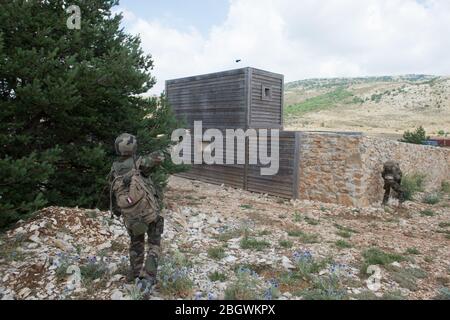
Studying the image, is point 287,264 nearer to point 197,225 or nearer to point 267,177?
point 197,225

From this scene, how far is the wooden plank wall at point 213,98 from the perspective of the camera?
14.3 metres

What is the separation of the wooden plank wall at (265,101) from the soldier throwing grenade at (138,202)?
10081 millimetres

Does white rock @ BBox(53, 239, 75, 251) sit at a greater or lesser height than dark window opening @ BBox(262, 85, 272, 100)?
lesser

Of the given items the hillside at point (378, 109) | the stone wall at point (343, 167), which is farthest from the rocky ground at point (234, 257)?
the hillside at point (378, 109)

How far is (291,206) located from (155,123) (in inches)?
204

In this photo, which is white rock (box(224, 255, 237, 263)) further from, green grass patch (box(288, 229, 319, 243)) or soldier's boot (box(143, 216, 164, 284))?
green grass patch (box(288, 229, 319, 243))

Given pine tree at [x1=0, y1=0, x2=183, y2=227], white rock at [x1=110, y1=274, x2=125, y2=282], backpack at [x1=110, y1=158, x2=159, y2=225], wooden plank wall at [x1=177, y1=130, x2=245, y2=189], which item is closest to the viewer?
backpack at [x1=110, y1=158, x2=159, y2=225]

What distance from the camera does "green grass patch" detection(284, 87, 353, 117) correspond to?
65006 millimetres

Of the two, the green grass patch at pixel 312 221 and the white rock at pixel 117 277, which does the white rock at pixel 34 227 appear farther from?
the green grass patch at pixel 312 221

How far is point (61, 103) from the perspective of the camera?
6.41 m

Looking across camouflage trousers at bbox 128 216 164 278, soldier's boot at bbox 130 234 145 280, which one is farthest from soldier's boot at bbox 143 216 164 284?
soldier's boot at bbox 130 234 145 280

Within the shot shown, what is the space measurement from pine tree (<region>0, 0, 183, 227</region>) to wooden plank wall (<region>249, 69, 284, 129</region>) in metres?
6.03
